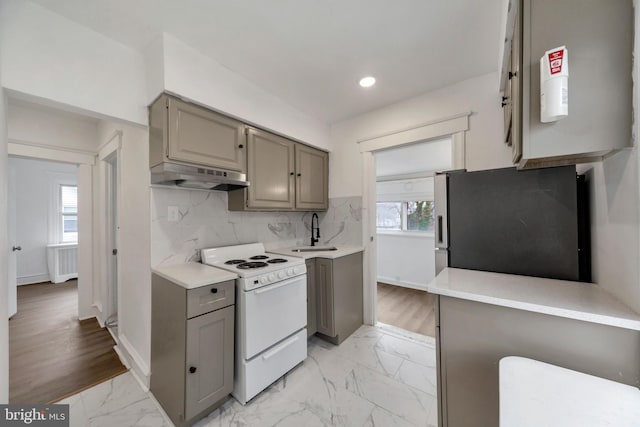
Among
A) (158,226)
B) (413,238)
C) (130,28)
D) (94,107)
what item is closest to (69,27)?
(130,28)

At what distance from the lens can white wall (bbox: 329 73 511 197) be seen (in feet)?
6.50

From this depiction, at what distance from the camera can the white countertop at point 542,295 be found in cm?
77

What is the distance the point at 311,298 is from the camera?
2297 mm

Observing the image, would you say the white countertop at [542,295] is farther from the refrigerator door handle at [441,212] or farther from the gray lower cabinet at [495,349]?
the refrigerator door handle at [441,212]

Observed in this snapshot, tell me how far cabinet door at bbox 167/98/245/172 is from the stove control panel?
0.91 m

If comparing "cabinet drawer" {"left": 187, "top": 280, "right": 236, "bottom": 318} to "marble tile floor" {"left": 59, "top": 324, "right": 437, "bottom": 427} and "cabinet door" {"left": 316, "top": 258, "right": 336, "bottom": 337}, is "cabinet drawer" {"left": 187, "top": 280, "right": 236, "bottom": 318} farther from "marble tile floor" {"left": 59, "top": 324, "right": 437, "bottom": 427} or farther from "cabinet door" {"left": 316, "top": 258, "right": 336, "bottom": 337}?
"cabinet door" {"left": 316, "top": 258, "right": 336, "bottom": 337}

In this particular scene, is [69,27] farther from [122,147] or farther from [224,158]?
[224,158]

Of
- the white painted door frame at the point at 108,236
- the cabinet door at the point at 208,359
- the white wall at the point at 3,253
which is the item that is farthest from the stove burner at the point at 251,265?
the white painted door frame at the point at 108,236

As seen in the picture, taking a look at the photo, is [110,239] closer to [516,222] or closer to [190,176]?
[190,176]

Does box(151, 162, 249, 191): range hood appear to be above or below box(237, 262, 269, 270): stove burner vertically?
above

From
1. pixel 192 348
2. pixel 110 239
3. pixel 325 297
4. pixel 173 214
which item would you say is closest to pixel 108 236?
pixel 110 239

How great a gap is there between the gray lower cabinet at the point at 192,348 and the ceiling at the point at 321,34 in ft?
5.35

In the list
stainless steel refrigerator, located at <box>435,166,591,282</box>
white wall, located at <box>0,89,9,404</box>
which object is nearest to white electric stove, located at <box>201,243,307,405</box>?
white wall, located at <box>0,89,9,404</box>

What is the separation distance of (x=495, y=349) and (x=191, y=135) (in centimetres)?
211
